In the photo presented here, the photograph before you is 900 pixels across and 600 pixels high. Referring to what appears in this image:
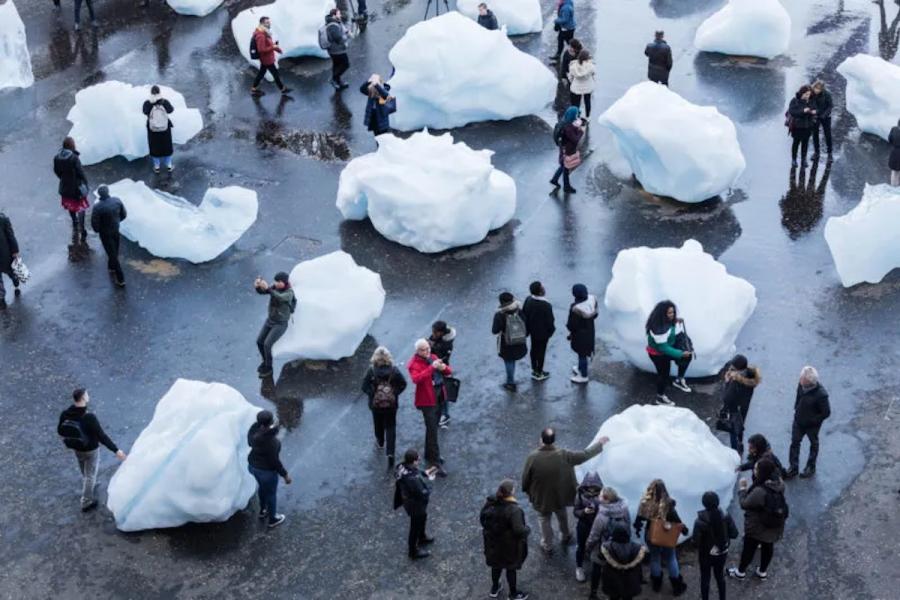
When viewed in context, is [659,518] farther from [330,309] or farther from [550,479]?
[330,309]

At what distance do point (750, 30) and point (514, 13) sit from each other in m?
4.24

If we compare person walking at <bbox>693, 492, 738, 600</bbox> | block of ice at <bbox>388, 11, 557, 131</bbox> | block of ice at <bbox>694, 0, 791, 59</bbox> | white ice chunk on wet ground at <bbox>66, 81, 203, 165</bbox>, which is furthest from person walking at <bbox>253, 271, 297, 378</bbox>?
block of ice at <bbox>694, 0, 791, 59</bbox>

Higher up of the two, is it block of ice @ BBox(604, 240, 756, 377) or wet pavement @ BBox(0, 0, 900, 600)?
block of ice @ BBox(604, 240, 756, 377)

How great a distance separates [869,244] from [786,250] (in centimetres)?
137

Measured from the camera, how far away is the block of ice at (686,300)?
14344mm

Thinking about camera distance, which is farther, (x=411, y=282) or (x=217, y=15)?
(x=217, y=15)

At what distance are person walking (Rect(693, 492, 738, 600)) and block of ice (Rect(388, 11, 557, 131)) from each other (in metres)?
10.6

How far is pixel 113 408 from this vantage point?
14305mm

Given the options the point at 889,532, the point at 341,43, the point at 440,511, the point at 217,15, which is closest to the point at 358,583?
the point at 440,511

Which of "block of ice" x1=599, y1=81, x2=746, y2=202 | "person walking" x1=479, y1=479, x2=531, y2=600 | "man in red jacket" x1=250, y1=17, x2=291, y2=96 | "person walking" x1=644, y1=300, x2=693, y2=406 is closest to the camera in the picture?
"person walking" x1=479, y1=479, x2=531, y2=600

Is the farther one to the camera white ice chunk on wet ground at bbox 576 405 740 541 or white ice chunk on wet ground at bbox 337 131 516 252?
white ice chunk on wet ground at bbox 337 131 516 252

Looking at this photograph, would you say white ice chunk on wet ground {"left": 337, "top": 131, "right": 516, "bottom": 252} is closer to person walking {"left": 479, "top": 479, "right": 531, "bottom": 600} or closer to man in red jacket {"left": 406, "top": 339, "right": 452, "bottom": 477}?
man in red jacket {"left": 406, "top": 339, "right": 452, "bottom": 477}

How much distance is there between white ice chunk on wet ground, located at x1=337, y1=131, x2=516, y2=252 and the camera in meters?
16.9

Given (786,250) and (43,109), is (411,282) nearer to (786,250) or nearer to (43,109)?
(786,250)
